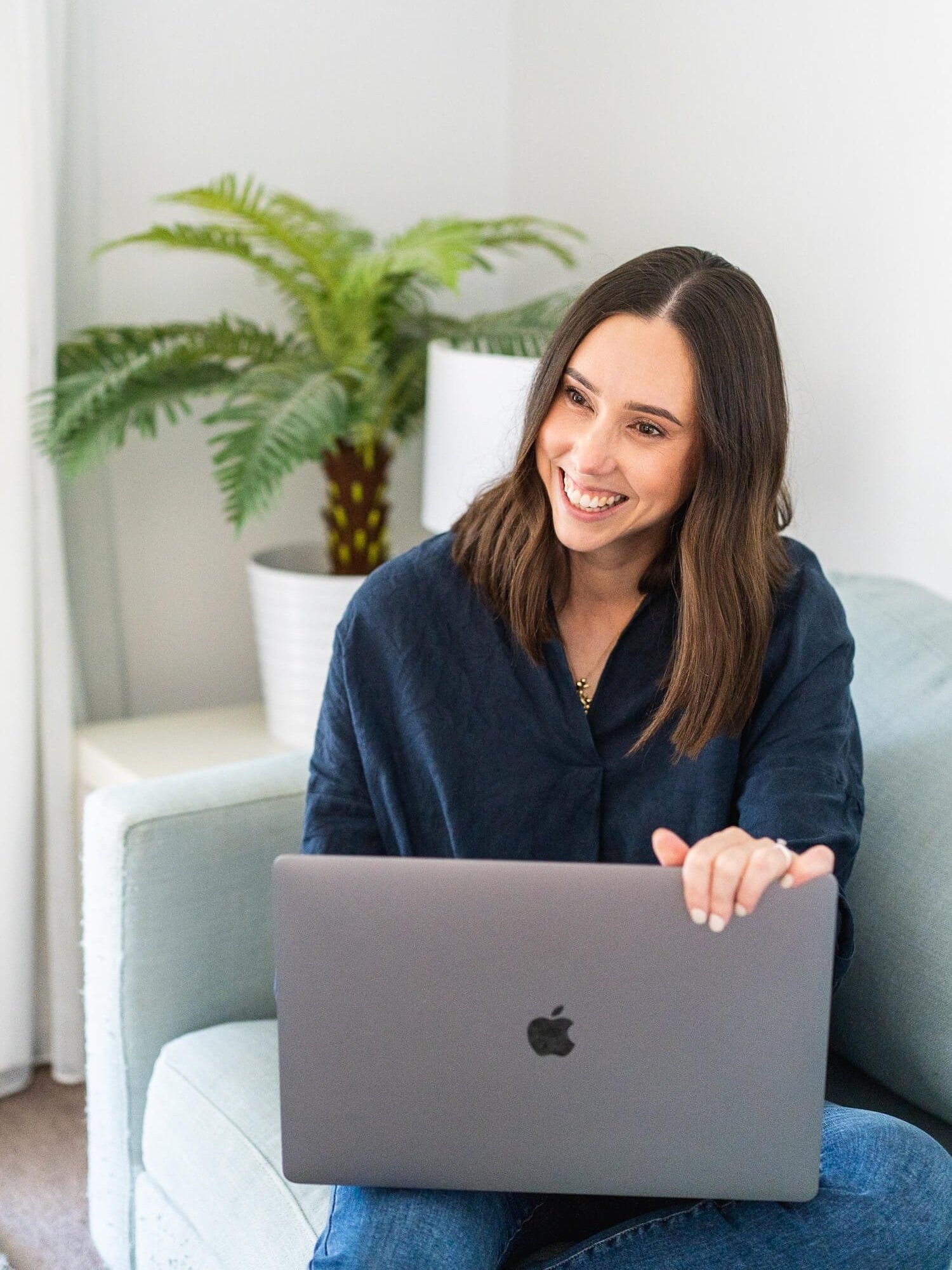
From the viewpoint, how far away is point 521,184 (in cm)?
245

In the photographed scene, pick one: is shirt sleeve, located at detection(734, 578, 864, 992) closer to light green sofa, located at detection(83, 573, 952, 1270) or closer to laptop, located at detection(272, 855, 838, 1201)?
light green sofa, located at detection(83, 573, 952, 1270)

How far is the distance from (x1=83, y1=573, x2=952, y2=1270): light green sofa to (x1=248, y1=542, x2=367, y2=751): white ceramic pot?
1.36 feet

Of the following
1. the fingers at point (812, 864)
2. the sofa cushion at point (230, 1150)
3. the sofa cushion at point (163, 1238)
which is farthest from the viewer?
the sofa cushion at point (163, 1238)

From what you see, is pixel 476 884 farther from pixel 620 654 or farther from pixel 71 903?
pixel 71 903

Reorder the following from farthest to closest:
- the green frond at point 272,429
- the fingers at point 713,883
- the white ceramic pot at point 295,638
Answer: the white ceramic pot at point 295,638, the green frond at point 272,429, the fingers at point 713,883

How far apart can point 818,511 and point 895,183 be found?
17.5 inches

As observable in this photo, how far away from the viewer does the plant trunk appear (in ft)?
6.77

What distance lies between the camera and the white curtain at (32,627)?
188cm

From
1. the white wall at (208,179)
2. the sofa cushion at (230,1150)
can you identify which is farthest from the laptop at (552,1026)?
the white wall at (208,179)

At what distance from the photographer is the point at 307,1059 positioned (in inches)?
38.1

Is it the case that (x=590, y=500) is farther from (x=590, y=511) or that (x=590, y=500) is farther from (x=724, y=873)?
(x=724, y=873)

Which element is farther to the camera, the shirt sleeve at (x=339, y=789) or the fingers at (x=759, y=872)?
the shirt sleeve at (x=339, y=789)

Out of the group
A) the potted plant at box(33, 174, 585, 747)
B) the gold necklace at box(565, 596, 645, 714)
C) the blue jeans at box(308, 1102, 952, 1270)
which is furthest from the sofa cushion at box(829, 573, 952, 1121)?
the potted plant at box(33, 174, 585, 747)

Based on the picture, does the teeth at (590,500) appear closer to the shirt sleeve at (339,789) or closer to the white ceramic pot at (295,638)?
the shirt sleeve at (339,789)
